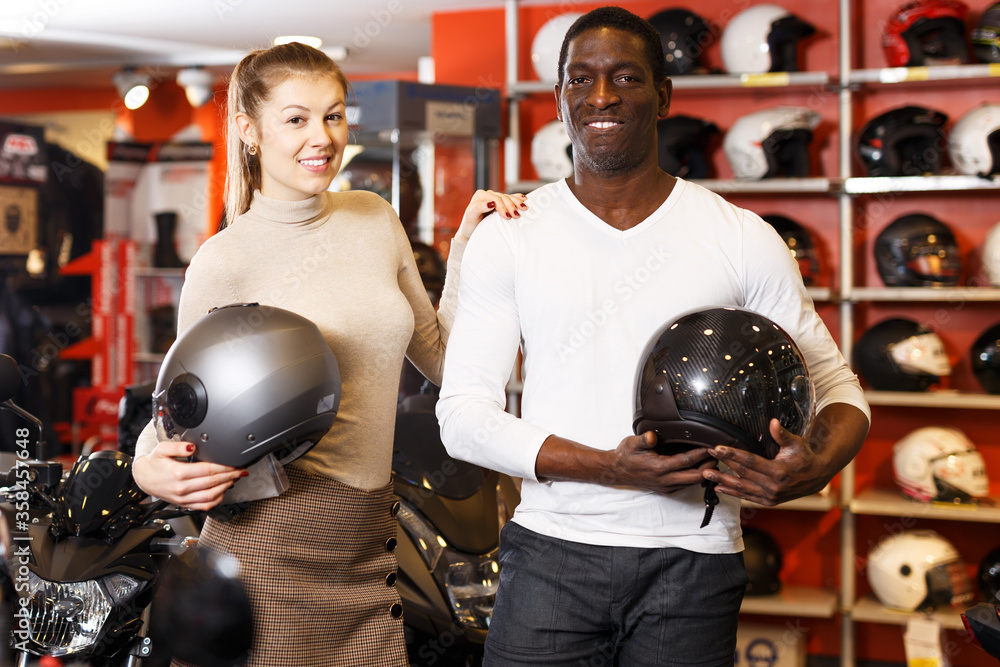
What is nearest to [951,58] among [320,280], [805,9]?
[805,9]

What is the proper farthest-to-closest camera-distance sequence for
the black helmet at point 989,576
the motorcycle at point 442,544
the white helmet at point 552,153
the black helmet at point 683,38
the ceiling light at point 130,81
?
1. the ceiling light at point 130,81
2. the white helmet at point 552,153
3. the black helmet at point 683,38
4. the black helmet at point 989,576
5. the motorcycle at point 442,544

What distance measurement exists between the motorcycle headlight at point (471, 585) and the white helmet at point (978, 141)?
2637mm

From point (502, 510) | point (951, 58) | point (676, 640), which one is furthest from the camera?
point (951, 58)

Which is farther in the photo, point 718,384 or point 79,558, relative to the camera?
point 79,558

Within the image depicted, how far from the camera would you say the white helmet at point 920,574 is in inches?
144

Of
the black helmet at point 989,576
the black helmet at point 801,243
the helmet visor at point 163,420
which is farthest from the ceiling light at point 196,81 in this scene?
the helmet visor at point 163,420

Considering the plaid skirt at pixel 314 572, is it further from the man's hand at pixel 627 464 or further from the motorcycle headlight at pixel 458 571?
the motorcycle headlight at pixel 458 571

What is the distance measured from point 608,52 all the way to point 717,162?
3.04 meters

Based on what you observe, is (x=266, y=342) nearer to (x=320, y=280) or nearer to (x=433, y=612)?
(x=320, y=280)

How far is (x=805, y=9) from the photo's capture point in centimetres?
424

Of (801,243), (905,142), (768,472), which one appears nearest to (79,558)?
(768,472)

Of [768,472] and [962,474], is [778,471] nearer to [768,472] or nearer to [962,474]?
[768,472]

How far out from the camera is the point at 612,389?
1.39 meters

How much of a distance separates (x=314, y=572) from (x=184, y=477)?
10.8 inches
